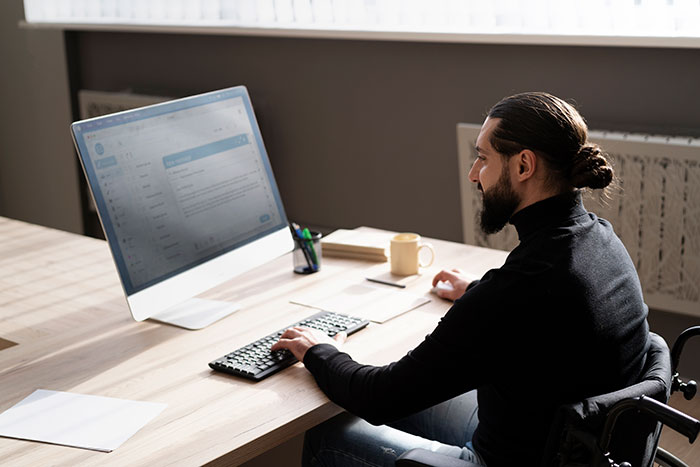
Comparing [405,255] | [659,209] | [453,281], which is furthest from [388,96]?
[453,281]

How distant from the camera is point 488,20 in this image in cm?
327

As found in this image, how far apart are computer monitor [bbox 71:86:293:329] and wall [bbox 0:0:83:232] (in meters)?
3.05

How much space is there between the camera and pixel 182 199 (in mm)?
1961

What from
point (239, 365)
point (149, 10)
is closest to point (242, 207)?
point (239, 365)

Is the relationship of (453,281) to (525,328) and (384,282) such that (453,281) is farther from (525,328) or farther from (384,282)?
(525,328)

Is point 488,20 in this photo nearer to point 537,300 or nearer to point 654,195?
point 654,195

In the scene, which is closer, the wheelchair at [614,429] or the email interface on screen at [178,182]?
the wheelchair at [614,429]

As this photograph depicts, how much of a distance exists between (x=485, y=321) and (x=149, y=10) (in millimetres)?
3436

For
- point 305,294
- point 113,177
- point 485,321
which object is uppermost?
point 113,177

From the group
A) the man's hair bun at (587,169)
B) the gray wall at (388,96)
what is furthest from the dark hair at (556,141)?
the gray wall at (388,96)

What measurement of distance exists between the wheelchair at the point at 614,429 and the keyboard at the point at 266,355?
0.34 meters

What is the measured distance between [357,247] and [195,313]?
0.57 metres

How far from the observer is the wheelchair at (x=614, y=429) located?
126 centimetres

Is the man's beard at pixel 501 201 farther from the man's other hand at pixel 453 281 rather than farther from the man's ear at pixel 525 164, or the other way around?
the man's other hand at pixel 453 281
